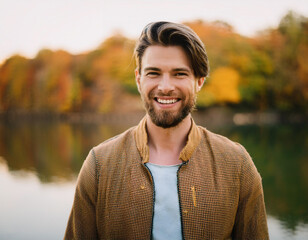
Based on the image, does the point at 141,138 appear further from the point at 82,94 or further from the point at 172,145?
the point at 82,94

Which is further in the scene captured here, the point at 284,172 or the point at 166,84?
the point at 284,172

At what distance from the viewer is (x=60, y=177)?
39.0 ft

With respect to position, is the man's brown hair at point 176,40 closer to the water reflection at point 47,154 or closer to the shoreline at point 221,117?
the water reflection at point 47,154

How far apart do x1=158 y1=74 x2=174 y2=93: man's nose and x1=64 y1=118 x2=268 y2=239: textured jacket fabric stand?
0.30 meters

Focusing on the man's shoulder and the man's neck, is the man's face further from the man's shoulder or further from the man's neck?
the man's shoulder

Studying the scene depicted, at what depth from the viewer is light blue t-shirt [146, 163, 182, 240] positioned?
162 cm

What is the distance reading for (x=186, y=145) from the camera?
1730mm

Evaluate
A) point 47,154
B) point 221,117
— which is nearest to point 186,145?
point 47,154

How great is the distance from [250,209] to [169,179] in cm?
47

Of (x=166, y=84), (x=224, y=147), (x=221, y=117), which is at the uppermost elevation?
(x=166, y=84)

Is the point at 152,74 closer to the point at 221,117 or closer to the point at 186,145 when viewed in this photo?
the point at 186,145

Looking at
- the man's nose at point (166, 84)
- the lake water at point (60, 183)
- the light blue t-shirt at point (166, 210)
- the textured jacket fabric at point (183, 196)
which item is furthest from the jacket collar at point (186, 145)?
the lake water at point (60, 183)

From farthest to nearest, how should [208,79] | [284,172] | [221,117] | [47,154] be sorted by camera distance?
[221,117]
[208,79]
[47,154]
[284,172]

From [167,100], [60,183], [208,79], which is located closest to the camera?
[167,100]
